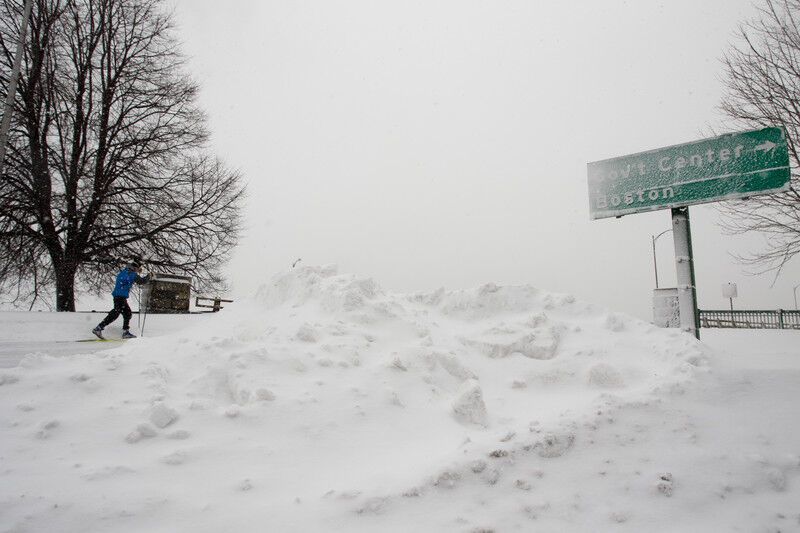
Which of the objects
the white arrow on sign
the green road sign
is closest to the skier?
the green road sign

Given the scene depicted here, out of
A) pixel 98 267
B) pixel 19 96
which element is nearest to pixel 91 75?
pixel 19 96

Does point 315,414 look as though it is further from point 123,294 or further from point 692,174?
point 123,294

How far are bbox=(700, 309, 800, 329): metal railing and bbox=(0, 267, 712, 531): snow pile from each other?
66.0ft

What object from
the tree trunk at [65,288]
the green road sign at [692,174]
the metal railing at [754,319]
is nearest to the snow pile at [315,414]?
the green road sign at [692,174]

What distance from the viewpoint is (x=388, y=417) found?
11.6 feet

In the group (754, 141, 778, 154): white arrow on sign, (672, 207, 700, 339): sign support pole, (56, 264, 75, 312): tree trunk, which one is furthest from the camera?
(56, 264, 75, 312): tree trunk

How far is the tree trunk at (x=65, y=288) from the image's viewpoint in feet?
41.5

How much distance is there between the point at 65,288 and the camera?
13.0 meters

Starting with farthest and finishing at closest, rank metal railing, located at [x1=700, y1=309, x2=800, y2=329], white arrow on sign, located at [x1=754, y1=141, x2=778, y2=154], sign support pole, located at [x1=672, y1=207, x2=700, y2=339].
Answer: metal railing, located at [x1=700, y1=309, x2=800, y2=329]
sign support pole, located at [x1=672, y1=207, x2=700, y2=339]
white arrow on sign, located at [x1=754, y1=141, x2=778, y2=154]

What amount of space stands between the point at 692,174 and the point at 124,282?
37.8 ft

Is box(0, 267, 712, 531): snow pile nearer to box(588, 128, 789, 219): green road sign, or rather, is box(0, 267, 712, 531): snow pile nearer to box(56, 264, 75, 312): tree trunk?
box(588, 128, 789, 219): green road sign

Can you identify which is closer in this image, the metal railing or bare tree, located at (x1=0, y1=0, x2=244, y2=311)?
bare tree, located at (x1=0, y1=0, x2=244, y2=311)

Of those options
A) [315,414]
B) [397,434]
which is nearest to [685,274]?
[397,434]

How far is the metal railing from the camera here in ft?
62.8
